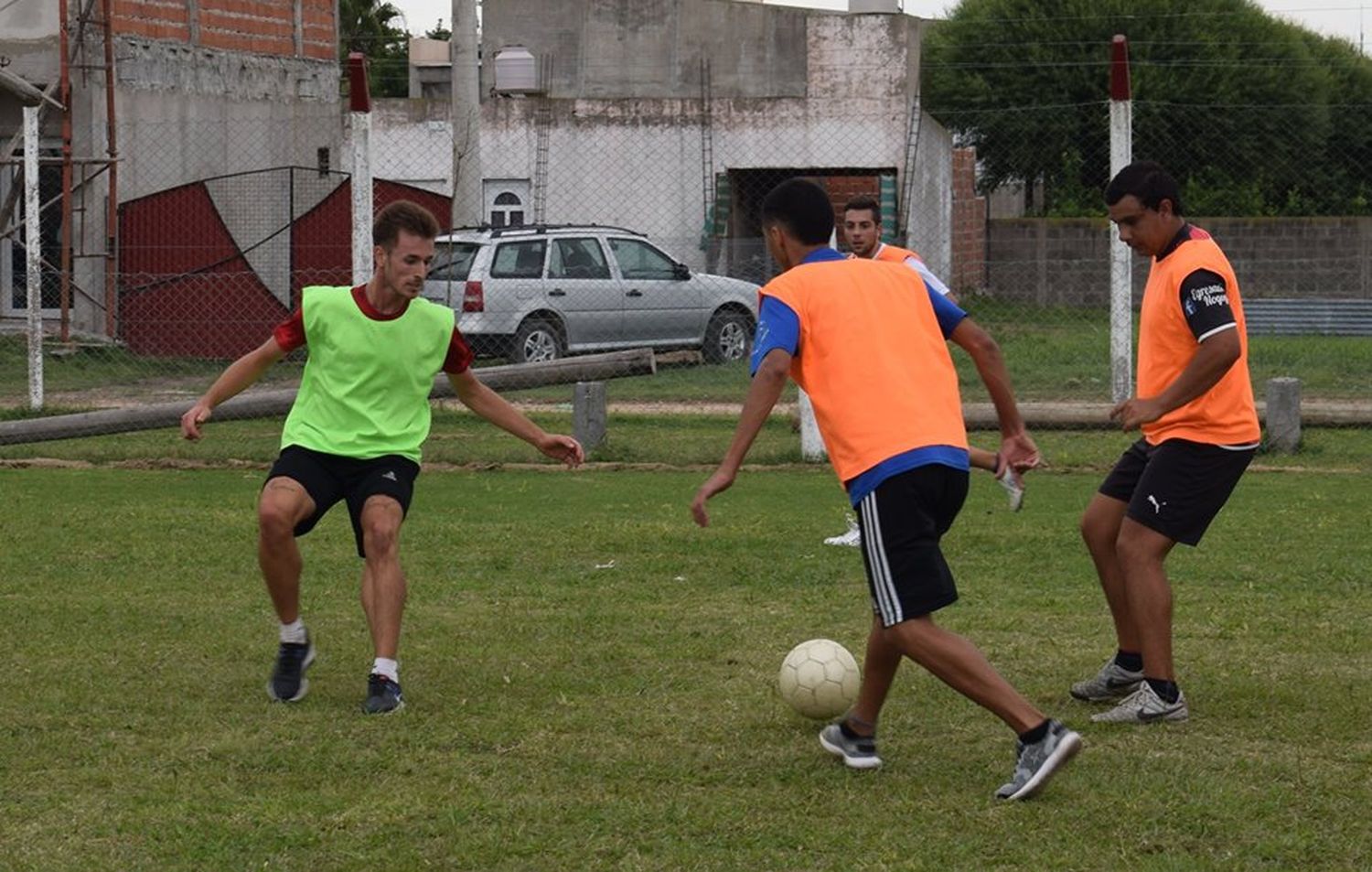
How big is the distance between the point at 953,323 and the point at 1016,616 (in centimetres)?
258

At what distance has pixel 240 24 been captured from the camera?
92.8ft

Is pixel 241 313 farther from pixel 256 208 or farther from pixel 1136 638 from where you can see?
pixel 1136 638

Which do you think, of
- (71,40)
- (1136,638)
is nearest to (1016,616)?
(1136,638)

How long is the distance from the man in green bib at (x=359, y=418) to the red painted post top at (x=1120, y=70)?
8693 mm

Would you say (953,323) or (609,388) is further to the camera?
(609,388)

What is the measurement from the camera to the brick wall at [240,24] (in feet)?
86.1

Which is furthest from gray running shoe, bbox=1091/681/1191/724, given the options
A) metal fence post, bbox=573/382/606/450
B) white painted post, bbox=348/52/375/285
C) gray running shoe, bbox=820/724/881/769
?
white painted post, bbox=348/52/375/285

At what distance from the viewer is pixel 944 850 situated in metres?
5.12

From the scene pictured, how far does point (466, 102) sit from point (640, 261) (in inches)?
161

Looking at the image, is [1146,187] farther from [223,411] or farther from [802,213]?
[223,411]

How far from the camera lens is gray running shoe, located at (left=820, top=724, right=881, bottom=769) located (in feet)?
19.5

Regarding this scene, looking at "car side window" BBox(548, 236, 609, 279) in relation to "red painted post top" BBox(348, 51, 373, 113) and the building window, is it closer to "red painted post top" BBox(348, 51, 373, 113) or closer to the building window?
"red painted post top" BBox(348, 51, 373, 113)

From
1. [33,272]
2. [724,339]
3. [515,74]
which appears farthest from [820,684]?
[515,74]

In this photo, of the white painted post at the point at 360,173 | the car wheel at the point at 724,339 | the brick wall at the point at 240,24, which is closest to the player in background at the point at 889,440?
the white painted post at the point at 360,173
